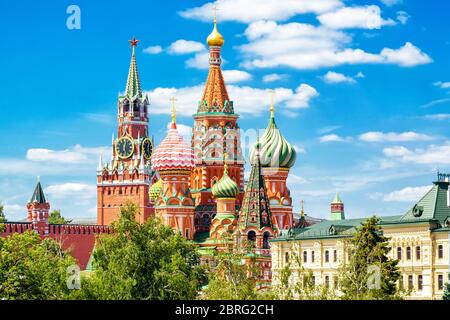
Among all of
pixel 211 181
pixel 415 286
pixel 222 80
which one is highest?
pixel 222 80

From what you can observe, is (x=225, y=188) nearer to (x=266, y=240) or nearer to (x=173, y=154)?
(x=173, y=154)

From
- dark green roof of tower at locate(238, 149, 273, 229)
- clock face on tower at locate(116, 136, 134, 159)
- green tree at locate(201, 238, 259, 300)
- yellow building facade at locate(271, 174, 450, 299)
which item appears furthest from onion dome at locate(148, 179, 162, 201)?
green tree at locate(201, 238, 259, 300)

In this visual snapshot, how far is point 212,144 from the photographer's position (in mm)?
80562

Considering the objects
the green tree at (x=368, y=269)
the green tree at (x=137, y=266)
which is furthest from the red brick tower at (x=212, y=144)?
the green tree at (x=137, y=266)

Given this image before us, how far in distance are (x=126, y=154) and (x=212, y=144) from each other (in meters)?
27.0

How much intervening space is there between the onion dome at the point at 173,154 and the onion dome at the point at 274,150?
469cm

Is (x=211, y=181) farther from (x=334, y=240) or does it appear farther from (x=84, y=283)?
(x=84, y=283)

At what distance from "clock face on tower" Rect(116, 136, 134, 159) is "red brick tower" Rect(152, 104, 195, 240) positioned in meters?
28.3

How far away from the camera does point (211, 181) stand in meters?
80.6

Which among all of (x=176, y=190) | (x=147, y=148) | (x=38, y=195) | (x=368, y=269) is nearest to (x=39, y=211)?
(x=38, y=195)

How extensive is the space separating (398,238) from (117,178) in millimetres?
56661

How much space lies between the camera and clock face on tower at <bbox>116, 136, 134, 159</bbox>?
106 m

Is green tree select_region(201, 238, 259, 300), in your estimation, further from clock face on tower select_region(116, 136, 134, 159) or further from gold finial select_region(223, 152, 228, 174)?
clock face on tower select_region(116, 136, 134, 159)
